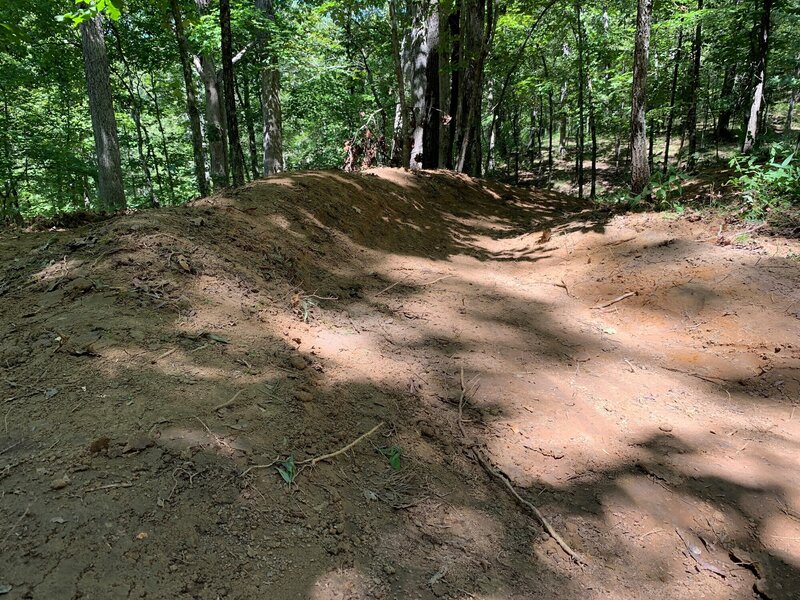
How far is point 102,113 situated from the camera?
27.0 ft

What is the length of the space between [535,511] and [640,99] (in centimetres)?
744

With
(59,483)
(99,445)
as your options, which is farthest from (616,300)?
(59,483)

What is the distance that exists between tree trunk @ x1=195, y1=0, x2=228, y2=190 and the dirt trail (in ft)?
23.6

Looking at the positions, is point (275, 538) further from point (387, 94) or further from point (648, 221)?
point (387, 94)

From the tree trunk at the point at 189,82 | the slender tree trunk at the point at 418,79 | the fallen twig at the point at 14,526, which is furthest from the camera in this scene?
the slender tree trunk at the point at 418,79

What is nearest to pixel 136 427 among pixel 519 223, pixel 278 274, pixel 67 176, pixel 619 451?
pixel 278 274

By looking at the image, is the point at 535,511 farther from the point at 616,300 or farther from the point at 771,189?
the point at 771,189

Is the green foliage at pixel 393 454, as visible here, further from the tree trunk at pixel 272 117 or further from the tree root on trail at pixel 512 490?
the tree trunk at pixel 272 117

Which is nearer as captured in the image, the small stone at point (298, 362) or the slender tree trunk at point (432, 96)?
the small stone at point (298, 362)

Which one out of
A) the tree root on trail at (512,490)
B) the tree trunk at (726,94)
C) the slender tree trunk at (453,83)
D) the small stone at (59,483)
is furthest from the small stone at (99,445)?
the tree trunk at (726,94)

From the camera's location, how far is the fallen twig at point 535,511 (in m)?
2.06

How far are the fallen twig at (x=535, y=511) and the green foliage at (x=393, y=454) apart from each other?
1.60ft

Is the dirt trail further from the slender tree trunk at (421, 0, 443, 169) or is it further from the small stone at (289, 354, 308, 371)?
the slender tree trunk at (421, 0, 443, 169)

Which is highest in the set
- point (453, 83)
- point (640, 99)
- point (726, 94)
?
point (726, 94)
